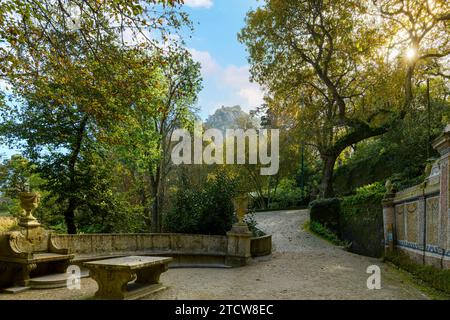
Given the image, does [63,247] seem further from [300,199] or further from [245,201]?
[300,199]

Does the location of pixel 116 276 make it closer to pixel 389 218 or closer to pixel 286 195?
pixel 389 218

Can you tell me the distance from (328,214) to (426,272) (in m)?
10.1

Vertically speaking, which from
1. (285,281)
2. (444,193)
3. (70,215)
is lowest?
(285,281)

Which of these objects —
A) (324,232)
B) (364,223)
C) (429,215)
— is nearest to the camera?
(429,215)

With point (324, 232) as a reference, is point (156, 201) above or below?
above

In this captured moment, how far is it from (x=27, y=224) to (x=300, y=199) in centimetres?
2847

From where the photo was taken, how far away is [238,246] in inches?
451

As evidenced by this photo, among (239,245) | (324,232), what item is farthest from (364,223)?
(239,245)

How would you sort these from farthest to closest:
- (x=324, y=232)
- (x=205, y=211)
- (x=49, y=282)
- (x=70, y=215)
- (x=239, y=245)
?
1. (x=324, y=232)
2. (x=70, y=215)
3. (x=205, y=211)
4. (x=239, y=245)
5. (x=49, y=282)

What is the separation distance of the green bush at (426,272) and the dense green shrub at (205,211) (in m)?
5.89

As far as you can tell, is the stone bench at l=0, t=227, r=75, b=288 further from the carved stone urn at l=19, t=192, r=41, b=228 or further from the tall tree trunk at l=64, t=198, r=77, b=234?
the tall tree trunk at l=64, t=198, r=77, b=234

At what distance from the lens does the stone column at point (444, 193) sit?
782 centimetres

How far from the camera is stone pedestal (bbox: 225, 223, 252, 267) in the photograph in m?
11.3
